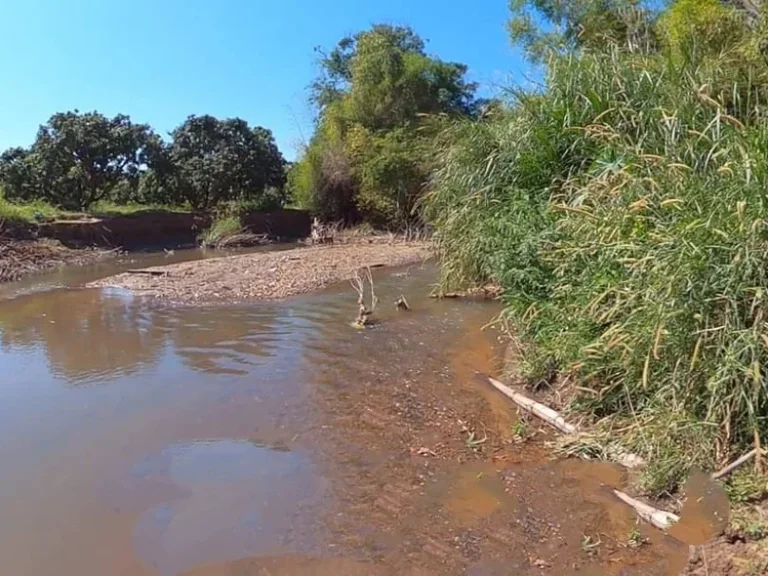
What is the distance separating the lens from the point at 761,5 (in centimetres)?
857

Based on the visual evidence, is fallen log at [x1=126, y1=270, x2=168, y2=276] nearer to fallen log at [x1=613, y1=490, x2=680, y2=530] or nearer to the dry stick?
the dry stick

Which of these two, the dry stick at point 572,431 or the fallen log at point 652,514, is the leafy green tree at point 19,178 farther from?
the fallen log at point 652,514

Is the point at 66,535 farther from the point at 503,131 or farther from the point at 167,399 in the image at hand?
the point at 503,131

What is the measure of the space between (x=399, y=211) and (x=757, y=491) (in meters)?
19.7

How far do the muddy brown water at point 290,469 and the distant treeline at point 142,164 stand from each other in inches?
610

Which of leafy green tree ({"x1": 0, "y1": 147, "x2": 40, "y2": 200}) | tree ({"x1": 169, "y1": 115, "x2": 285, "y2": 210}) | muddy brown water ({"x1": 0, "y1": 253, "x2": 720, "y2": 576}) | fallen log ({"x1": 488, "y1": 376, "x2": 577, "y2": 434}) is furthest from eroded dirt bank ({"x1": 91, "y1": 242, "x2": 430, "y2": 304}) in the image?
leafy green tree ({"x1": 0, "y1": 147, "x2": 40, "y2": 200})

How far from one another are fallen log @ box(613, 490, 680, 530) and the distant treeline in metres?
22.2

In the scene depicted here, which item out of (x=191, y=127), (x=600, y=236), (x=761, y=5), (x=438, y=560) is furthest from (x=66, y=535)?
(x=191, y=127)

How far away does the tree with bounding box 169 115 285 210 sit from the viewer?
24.5m

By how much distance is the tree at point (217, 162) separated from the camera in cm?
2447

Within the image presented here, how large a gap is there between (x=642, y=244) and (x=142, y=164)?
22902 millimetres

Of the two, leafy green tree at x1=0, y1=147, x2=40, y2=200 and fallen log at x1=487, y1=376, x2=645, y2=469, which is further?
leafy green tree at x1=0, y1=147, x2=40, y2=200

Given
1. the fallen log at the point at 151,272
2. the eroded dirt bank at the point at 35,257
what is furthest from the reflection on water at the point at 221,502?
the eroded dirt bank at the point at 35,257

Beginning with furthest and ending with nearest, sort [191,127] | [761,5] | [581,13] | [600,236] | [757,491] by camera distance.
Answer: [191,127] < [581,13] < [761,5] < [600,236] < [757,491]
